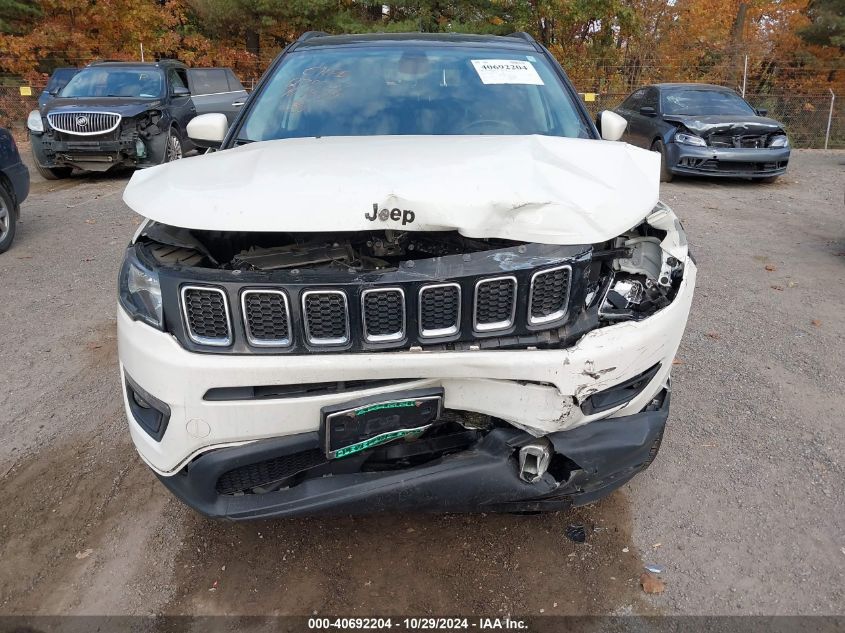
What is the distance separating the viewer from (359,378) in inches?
80.5

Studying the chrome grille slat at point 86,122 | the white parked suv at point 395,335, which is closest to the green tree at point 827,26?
the chrome grille slat at point 86,122

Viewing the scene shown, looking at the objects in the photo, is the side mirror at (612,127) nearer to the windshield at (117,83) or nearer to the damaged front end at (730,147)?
the damaged front end at (730,147)

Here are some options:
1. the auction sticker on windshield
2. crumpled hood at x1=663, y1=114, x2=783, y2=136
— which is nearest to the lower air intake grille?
the auction sticker on windshield

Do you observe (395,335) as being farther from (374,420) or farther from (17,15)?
(17,15)

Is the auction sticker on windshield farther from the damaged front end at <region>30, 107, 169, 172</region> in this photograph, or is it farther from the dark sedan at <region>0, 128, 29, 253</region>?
the damaged front end at <region>30, 107, 169, 172</region>

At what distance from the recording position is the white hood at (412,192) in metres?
2.14

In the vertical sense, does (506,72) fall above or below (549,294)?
above

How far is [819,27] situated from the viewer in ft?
A: 70.8

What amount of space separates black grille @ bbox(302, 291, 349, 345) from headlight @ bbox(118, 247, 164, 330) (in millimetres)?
502

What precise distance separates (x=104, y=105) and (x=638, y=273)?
10149mm

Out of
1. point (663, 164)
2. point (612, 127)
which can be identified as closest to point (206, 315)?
point (612, 127)

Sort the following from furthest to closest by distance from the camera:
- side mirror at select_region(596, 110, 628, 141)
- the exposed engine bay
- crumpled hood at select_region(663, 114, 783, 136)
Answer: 1. crumpled hood at select_region(663, 114, 783, 136)
2. side mirror at select_region(596, 110, 628, 141)
3. the exposed engine bay

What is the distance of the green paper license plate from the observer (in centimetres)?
206

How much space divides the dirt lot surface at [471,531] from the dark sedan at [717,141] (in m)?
6.64
